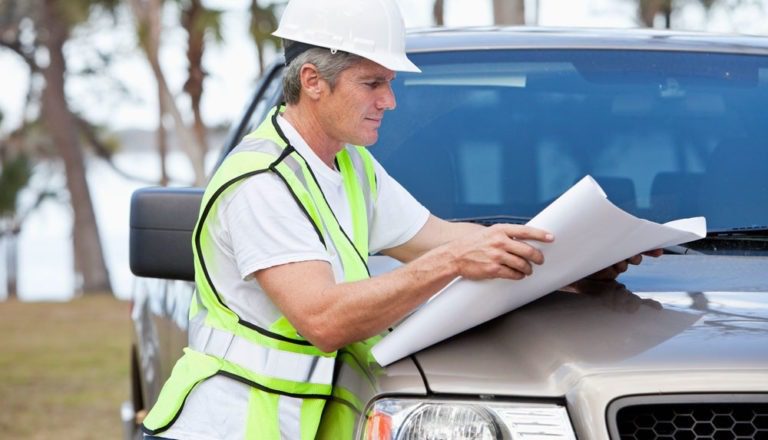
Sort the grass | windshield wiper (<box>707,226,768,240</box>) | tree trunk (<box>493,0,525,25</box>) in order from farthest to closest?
tree trunk (<box>493,0,525,25</box>)
the grass
windshield wiper (<box>707,226,768,240</box>)

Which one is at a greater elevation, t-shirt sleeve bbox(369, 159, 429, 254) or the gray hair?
the gray hair

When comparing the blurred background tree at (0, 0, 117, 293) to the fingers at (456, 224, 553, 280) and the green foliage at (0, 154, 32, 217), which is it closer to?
the green foliage at (0, 154, 32, 217)

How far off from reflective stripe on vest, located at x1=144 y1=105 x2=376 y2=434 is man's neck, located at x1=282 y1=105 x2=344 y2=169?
6 centimetres

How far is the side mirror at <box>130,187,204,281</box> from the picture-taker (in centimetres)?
305

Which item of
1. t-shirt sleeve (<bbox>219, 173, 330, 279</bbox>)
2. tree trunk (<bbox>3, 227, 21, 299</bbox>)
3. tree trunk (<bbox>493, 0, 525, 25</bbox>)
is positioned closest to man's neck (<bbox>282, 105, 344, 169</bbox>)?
t-shirt sleeve (<bbox>219, 173, 330, 279</bbox>)

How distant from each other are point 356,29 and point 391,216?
0.51 m

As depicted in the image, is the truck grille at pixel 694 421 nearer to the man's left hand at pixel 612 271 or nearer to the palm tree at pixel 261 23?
the man's left hand at pixel 612 271

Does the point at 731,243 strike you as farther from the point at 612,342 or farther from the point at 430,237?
the point at 612,342

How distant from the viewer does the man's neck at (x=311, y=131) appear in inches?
116

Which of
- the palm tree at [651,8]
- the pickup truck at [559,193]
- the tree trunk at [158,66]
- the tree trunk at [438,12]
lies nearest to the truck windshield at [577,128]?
the pickup truck at [559,193]

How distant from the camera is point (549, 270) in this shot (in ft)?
8.38

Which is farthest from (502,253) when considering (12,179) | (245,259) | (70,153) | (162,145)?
Result: (12,179)

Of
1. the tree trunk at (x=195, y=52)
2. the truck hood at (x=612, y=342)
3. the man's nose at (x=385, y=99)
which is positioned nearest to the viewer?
the truck hood at (x=612, y=342)

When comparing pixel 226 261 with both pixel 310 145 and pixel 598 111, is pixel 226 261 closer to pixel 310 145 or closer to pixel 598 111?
pixel 310 145
